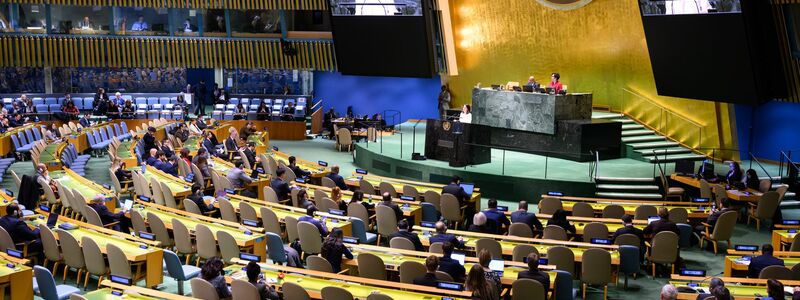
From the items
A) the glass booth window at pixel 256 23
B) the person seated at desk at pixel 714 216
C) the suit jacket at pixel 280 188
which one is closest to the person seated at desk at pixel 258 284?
Result: the suit jacket at pixel 280 188

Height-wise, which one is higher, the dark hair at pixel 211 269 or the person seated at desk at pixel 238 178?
the dark hair at pixel 211 269

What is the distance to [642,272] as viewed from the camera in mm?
13586

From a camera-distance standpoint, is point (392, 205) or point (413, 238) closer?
point (413, 238)

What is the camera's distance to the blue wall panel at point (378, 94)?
32656 mm

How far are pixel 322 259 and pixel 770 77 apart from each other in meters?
12.7

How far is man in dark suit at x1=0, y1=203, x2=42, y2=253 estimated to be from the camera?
12.1 meters

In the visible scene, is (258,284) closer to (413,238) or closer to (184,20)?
(413,238)

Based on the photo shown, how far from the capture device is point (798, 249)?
41.3 ft

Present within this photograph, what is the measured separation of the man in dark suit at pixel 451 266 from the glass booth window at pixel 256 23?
922 inches

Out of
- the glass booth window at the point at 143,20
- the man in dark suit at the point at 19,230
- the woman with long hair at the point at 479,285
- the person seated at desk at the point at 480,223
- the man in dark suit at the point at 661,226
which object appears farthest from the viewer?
the glass booth window at the point at 143,20

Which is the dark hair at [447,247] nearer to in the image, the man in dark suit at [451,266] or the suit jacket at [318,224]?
the man in dark suit at [451,266]

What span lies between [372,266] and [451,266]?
3.24 ft

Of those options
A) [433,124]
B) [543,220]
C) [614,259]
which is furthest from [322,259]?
[433,124]

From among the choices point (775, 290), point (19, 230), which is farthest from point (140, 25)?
point (775, 290)
